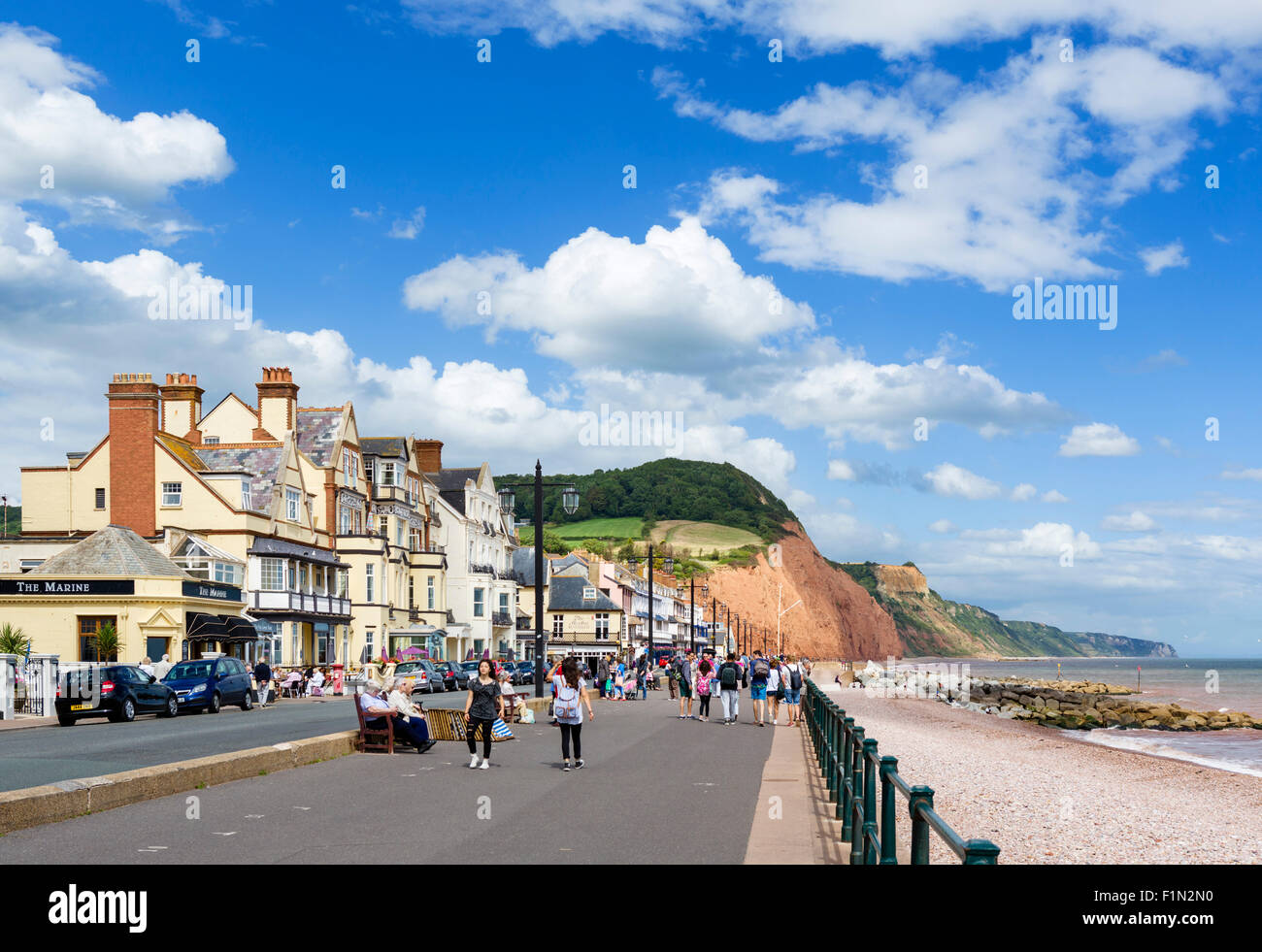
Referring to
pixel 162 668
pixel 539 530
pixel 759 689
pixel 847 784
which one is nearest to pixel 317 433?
pixel 162 668

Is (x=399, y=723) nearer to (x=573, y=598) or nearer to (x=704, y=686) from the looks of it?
(x=704, y=686)

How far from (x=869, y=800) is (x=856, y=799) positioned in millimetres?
917

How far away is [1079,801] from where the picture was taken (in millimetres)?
20422

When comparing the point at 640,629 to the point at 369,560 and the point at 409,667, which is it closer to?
the point at 369,560

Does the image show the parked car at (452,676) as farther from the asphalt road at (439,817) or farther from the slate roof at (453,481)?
the asphalt road at (439,817)

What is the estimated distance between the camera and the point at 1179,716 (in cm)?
5444

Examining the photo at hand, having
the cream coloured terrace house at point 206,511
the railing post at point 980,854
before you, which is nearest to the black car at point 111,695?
the cream coloured terrace house at point 206,511

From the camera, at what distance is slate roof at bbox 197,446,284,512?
55.5m

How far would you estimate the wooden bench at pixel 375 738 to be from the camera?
18917 millimetres

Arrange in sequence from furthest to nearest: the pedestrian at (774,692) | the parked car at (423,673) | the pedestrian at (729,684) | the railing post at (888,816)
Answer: the parked car at (423,673), the pedestrian at (774,692), the pedestrian at (729,684), the railing post at (888,816)

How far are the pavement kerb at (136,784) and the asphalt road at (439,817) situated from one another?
6.2 inches

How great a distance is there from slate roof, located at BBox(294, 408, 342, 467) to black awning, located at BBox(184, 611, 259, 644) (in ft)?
55.8

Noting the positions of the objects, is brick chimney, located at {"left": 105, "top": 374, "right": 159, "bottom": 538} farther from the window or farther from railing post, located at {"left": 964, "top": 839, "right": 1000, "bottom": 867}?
railing post, located at {"left": 964, "top": 839, "right": 1000, "bottom": 867}
